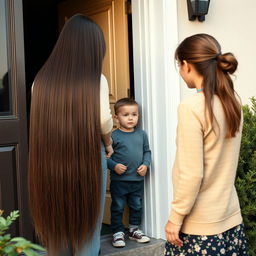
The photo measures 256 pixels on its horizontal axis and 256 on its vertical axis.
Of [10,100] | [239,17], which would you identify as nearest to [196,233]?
[10,100]

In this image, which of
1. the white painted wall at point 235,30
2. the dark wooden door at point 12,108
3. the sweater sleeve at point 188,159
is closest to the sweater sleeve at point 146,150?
the white painted wall at point 235,30

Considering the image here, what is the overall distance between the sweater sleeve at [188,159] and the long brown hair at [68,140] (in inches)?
24.8

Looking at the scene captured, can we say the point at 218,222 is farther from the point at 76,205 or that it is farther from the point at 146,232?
the point at 146,232

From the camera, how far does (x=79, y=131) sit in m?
2.45

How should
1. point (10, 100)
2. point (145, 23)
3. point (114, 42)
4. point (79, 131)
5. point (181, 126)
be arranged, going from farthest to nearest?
point (114, 42) < point (145, 23) < point (10, 100) < point (79, 131) < point (181, 126)

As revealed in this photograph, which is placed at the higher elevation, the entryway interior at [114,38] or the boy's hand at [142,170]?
the entryway interior at [114,38]

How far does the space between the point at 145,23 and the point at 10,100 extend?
1339mm

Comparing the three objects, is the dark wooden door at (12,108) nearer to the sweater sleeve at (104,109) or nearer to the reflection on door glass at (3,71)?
the reflection on door glass at (3,71)

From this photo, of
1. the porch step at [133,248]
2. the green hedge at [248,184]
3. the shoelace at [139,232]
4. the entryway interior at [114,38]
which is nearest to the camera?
the green hedge at [248,184]

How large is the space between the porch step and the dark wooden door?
791mm

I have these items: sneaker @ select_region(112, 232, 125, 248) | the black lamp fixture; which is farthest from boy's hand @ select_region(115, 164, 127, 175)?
the black lamp fixture

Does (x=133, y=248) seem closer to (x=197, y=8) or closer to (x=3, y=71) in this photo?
(x=3, y=71)

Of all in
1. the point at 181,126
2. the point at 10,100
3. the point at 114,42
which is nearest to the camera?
the point at 181,126

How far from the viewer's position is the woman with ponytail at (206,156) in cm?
198
